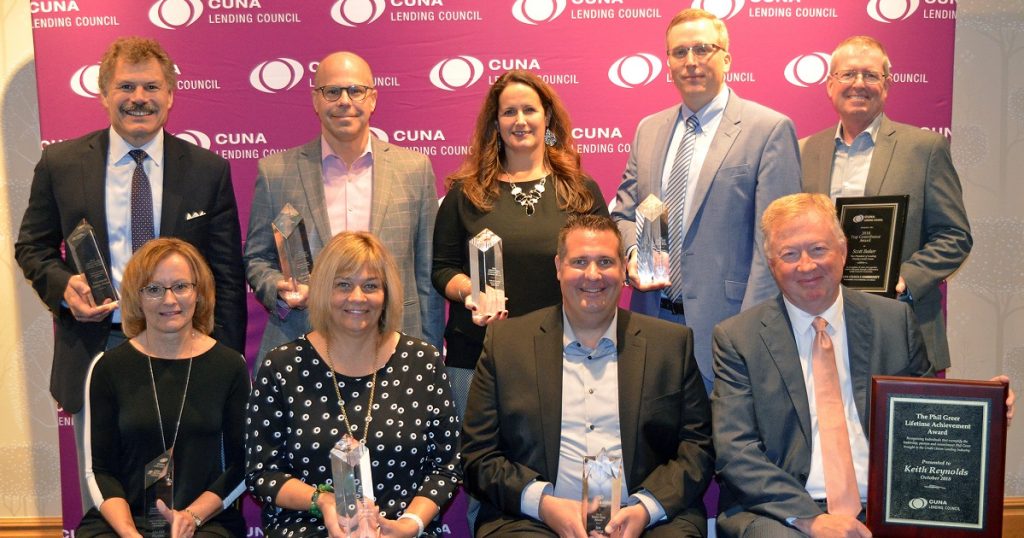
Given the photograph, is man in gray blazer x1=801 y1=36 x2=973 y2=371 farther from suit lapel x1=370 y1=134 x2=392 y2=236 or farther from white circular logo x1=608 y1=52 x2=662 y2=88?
suit lapel x1=370 y1=134 x2=392 y2=236

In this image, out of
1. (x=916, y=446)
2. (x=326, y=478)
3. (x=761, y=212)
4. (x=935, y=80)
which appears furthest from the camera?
(x=935, y=80)

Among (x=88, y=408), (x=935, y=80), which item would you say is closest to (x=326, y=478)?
(x=88, y=408)

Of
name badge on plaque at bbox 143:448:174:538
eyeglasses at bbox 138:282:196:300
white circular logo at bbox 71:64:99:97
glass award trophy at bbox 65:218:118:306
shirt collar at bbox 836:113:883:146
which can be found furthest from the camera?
white circular logo at bbox 71:64:99:97

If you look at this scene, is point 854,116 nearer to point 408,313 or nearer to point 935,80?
point 935,80

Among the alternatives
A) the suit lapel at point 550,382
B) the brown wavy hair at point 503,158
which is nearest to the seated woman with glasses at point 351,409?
the suit lapel at point 550,382

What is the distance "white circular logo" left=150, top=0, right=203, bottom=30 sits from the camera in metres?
5.13

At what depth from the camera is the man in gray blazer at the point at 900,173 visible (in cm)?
423

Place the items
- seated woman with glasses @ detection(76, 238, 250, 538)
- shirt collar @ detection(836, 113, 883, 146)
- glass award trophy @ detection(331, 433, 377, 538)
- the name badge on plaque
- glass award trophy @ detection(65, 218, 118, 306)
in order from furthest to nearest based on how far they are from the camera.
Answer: shirt collar @ detection(836, 113, 883, 146) → glass award trophy @ detection(65, 218, 118, 306) → seated woman with glasses @ detection(76, 238, 250, 538) → the name badge on plaque → glass award trophy @ detection(331, 433, 377, 538)

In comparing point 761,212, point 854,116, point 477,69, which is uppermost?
point 477,69

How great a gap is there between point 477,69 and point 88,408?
8.77 feet

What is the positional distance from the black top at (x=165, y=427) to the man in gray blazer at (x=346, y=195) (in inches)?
26.2

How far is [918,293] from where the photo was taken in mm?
4125

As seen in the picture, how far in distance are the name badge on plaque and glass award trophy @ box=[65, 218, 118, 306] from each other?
95 cm

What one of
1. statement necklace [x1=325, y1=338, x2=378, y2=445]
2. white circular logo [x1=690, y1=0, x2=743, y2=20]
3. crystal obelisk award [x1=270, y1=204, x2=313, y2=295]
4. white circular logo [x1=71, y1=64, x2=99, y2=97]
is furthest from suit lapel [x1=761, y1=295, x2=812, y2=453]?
white circular logo [x1=71, y1=64, x2=99, y2=97]
